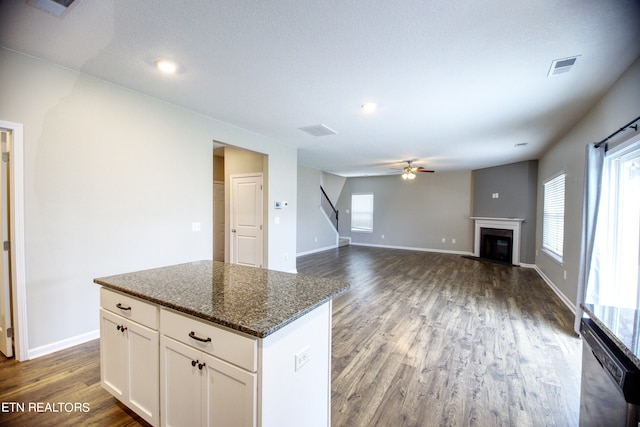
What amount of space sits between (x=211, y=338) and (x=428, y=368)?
2.03 meters

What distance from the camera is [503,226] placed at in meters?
7.25

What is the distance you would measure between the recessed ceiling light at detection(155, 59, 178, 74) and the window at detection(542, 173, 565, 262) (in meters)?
5.80

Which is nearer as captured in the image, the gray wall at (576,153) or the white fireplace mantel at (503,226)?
the gray wall at (576,153)

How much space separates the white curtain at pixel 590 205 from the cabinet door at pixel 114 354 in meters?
4.21

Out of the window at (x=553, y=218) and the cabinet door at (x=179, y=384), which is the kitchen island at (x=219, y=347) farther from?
the window at (x=553, y=218)

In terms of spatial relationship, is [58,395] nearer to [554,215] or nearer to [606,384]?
[606,384]

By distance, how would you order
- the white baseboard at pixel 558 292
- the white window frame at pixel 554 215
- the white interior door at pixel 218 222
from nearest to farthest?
the white baseboard at pixel 558 292 → the white window frame at pixel 554 215 → the white interior door at pixel 218 222

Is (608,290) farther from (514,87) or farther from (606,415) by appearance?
(606,415)

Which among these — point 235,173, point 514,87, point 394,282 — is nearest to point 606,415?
point 514,87

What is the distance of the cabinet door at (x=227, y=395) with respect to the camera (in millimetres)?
1146

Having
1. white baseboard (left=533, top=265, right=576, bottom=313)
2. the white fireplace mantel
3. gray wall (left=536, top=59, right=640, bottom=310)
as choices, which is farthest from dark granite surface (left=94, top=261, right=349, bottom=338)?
the white fireplace mantel

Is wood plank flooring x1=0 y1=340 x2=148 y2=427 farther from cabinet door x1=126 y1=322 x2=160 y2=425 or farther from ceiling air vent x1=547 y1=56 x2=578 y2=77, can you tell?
ceiling air vent x1=547 y1=56 x2=578 y2=77

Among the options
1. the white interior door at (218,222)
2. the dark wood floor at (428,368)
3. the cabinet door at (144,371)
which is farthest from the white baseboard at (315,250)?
the cabinet door at (144,371)

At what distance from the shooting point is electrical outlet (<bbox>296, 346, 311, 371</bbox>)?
4.36ft
